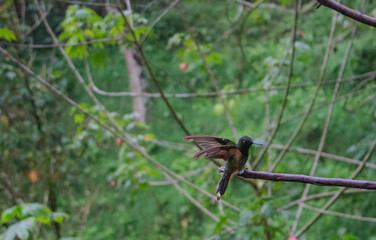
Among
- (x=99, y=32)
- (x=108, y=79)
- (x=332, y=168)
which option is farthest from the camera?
(x=108, y=79)

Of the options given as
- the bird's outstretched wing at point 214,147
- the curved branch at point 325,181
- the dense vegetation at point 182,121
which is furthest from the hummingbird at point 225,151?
the dense vegetation at point 182,121

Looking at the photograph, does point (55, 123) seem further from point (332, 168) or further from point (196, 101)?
point (332, 168)

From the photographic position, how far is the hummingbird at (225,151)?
0.70m

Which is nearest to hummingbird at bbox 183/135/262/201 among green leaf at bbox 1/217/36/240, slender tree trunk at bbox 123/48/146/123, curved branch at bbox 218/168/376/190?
curved branch at bbox 218/168/376/190

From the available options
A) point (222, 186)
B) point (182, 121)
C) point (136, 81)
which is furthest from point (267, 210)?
Result: point (136, 81)

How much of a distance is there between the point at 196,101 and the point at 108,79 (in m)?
1.16

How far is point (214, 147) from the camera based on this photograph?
0.72 meters

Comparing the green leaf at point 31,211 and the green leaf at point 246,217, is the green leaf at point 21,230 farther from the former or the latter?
the green leaf at point 246,217

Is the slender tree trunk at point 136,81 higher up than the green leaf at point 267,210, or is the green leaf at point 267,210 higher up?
the slender tree trunk at point 136,81

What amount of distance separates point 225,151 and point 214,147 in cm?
5

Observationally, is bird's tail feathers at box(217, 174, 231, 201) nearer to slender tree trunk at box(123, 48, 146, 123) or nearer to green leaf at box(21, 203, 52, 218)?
green leaf at box(21, 203, 52, 218)

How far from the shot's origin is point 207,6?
464 centimetres

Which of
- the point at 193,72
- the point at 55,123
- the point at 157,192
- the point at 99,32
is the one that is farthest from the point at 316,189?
the point at 55,123

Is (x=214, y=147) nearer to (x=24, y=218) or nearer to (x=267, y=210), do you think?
(x=267, y=210)
